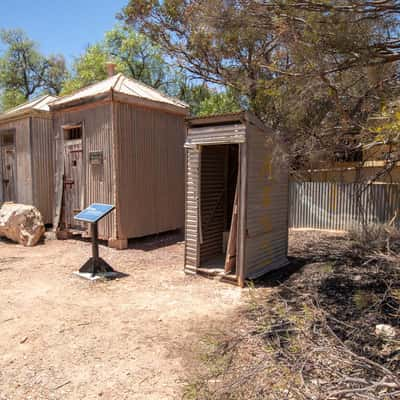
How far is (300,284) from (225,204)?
2287 millimetres

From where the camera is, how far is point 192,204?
18.7 ft

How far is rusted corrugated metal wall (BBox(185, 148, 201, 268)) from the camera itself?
221 inches

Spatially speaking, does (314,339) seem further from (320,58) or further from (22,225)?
(22,225)

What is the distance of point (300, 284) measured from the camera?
5195mm

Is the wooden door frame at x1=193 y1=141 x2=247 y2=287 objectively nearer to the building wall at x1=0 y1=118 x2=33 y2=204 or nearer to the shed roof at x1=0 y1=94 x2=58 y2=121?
the shed roof at x1=0 y1=94 x2=58 y2=121

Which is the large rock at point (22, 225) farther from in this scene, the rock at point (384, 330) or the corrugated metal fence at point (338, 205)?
Result: the rock at point (384, 330)

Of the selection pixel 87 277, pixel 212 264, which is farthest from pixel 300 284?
pixel 87 277

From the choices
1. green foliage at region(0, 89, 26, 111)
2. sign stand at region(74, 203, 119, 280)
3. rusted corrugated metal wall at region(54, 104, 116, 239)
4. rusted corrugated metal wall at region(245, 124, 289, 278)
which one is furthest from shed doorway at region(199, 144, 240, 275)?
green foliage at region(0, 89, 26, 111)

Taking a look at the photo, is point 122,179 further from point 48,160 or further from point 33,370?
point 33,370

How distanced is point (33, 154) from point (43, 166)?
1.37 ft

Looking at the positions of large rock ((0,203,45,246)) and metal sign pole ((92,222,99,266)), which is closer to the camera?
metal sign pole ((92,222,99,266))

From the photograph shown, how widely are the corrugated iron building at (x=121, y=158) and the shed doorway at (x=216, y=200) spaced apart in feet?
6.96

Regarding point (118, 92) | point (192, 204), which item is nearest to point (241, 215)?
point (192, 204)

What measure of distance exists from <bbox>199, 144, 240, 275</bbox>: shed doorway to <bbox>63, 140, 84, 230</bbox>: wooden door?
3.50 metres
